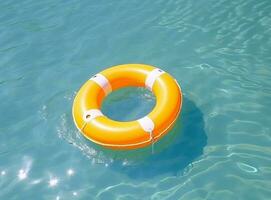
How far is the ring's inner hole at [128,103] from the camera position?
17.1ft

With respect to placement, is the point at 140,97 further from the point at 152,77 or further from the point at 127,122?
the point at 127,122

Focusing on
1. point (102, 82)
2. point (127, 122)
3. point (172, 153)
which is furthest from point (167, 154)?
point (102, 82)

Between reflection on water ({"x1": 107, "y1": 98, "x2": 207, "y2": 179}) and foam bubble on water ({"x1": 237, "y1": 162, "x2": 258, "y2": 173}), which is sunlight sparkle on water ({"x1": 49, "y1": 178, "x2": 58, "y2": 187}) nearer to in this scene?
reflection on water ({"x1": 107, "y1": 98, "x2": 207, "y2": 179})

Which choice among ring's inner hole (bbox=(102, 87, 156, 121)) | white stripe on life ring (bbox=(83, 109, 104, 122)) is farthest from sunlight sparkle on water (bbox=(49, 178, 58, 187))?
ring's inner hole (bbox=(102, 87, 156, 121))

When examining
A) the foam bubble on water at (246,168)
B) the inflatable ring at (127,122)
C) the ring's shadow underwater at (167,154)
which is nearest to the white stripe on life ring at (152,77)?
the inflatable ring at (127,122)

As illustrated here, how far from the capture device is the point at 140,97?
5438 mm

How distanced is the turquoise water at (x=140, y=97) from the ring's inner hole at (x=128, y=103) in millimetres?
14

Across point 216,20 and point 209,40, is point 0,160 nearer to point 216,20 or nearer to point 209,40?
point 209,40

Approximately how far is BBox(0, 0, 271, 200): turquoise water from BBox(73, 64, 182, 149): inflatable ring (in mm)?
347

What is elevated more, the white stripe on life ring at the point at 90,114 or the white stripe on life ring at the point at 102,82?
the white stripe on life ring at the point at 102,82

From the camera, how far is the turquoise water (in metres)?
4.49

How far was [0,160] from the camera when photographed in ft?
16.1

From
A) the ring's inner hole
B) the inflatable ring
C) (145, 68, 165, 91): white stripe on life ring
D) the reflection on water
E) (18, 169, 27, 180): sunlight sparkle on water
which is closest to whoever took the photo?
the inflatable ring

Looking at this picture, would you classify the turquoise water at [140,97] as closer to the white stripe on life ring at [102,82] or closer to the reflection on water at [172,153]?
the reflection on water at [172,153]
